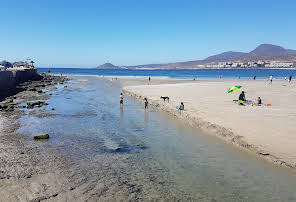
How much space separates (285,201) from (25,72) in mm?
63435

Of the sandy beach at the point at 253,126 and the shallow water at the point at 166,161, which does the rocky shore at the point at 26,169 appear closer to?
the shallow water at the point at 166,161

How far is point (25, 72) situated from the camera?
2311 inches

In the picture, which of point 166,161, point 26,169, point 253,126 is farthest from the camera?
point 253,126

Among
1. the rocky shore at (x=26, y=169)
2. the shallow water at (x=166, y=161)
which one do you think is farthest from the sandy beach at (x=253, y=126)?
the rocky shore at (x=26, y=169)

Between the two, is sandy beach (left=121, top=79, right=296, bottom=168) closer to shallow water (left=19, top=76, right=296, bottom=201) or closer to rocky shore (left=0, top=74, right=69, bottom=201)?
shallow water (left=19, top=76, right=296, bottom=201)

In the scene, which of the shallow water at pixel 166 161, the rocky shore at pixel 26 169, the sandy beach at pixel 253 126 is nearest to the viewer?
the rocky shore at pixel 26 169

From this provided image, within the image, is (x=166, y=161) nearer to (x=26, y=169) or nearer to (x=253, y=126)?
(x=26, y=169)

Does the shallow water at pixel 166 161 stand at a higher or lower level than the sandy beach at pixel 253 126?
lower

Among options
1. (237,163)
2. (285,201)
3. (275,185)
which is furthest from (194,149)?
(285,201)

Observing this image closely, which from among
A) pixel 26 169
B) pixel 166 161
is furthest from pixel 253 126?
pixel 26 169

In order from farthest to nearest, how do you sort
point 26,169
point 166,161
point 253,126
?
1. point 253,126
2. point 166,161
3. point 26,169

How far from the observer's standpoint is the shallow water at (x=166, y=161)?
28.9ft

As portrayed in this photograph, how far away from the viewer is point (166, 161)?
11.6 metres

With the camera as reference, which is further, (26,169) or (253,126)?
(253,126)
